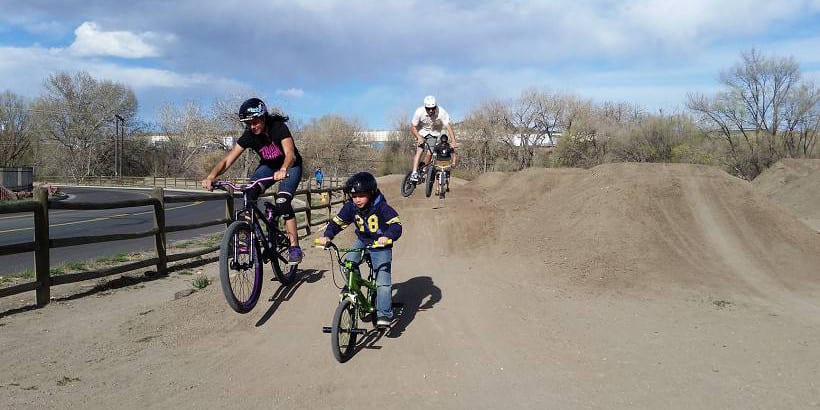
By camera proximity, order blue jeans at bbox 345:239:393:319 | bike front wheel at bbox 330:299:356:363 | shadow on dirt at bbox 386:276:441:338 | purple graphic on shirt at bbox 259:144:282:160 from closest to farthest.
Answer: bike front wheel at bbox 330:299:356:363 < blue jeans at bbox 345:239:393:319 < shadow on dirt at bbox 386:276:441:338 < purple graphic on shirt at bbox 259:144:282:160

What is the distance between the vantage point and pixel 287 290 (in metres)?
6.44

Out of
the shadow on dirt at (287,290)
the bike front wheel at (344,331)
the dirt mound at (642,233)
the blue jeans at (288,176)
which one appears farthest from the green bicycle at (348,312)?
the dirt mound at (642,233)

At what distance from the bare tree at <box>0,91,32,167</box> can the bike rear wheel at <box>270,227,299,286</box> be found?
77.1 m

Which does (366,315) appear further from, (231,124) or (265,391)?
(231,124)

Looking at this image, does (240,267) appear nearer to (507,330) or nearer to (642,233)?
(507,330)

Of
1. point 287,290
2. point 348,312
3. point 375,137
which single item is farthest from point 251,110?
point 375,137

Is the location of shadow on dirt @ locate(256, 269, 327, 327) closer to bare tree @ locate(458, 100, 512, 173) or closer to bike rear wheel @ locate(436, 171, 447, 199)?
bike rear wheel @ locate(436, 171, 447, 199)

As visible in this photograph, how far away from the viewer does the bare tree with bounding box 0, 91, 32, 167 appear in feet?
224

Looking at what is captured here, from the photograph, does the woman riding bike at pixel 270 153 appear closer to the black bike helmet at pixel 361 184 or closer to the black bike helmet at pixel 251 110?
the black bike helmet at pixel 251 110

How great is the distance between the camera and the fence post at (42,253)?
6.65m

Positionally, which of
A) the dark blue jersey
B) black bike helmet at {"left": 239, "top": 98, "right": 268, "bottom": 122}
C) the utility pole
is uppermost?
the utility pole

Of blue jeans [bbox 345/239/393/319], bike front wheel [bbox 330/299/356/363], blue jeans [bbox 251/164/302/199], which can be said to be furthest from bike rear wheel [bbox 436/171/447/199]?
bike front wheel [bbox 330/299/356/363]

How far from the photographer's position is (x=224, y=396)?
4.05 metres

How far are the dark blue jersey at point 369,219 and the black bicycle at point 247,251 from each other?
2.96ft
